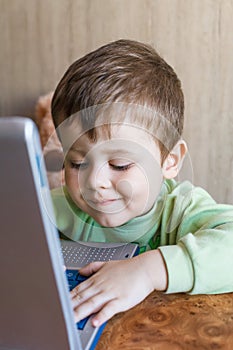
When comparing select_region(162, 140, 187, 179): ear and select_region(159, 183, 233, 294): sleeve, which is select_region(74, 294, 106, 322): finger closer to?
select_region(159, 183, 233, 294): sleeve

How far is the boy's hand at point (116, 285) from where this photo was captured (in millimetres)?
661

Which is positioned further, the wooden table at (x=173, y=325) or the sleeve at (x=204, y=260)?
the sleeve at (x=204, y=260)

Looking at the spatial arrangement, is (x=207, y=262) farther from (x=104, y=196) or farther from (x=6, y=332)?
(x=6, y=332)

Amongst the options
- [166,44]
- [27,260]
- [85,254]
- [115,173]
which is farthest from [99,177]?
[166,44]

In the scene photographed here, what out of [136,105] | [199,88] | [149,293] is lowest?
[199,88]

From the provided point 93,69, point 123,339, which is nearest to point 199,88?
point 93,69

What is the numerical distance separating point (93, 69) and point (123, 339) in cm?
50

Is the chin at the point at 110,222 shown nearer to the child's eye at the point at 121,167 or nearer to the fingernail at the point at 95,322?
the child's eye at the point at 121,167

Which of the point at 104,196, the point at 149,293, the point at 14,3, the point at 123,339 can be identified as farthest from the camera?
the point at 14,3

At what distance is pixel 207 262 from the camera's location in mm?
764

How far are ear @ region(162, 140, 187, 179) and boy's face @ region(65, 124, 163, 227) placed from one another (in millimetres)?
35

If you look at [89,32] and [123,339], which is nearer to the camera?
[123,339]

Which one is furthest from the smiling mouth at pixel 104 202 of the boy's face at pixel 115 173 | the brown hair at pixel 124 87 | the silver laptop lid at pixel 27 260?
the silver laptop lid at pixel 27 260

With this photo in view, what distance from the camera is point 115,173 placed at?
0.84 m
